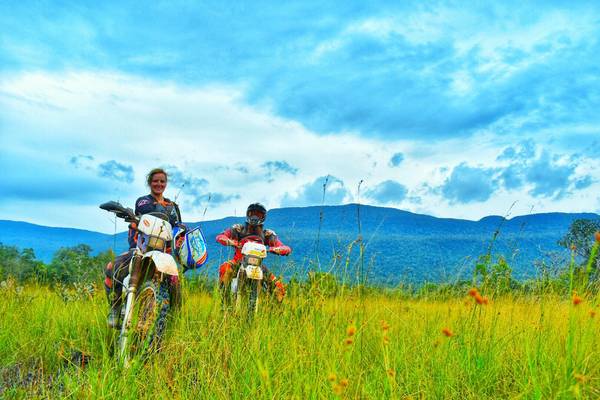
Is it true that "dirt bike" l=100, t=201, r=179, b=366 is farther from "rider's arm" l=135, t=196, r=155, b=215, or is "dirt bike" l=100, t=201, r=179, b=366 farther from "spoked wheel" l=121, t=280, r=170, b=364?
"rider's arm" l=135, t=196, r=155, b=215

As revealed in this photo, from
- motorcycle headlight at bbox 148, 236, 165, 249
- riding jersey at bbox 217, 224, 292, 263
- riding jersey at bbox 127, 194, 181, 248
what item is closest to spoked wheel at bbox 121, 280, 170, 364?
motorcycle headlight at bbox 148, 236, 165, 249

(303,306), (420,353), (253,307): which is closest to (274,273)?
(253,307)

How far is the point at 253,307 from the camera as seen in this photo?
17.9 ft

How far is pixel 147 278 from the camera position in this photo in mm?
4555

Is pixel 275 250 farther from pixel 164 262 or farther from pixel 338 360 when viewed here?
pixel 338 360

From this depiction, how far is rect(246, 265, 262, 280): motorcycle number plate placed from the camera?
5.43m

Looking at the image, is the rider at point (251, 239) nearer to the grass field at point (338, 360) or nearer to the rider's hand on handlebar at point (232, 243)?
the rider's hand on handlebar at point (232, 243)

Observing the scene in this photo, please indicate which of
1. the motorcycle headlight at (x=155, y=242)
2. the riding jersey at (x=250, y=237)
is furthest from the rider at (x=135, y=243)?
the riding jersey at (x=250, y=237)

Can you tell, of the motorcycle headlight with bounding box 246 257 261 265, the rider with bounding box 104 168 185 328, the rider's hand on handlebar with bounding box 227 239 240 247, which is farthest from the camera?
the rider's hand on handlebar with bounding box 227 239 240 247

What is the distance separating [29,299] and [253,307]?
331 cm

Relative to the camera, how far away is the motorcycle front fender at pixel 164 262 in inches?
168

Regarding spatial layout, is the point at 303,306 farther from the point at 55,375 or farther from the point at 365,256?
the point at 55,375

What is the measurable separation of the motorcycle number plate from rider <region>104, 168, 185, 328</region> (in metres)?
0.83

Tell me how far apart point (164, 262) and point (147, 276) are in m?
0.35
